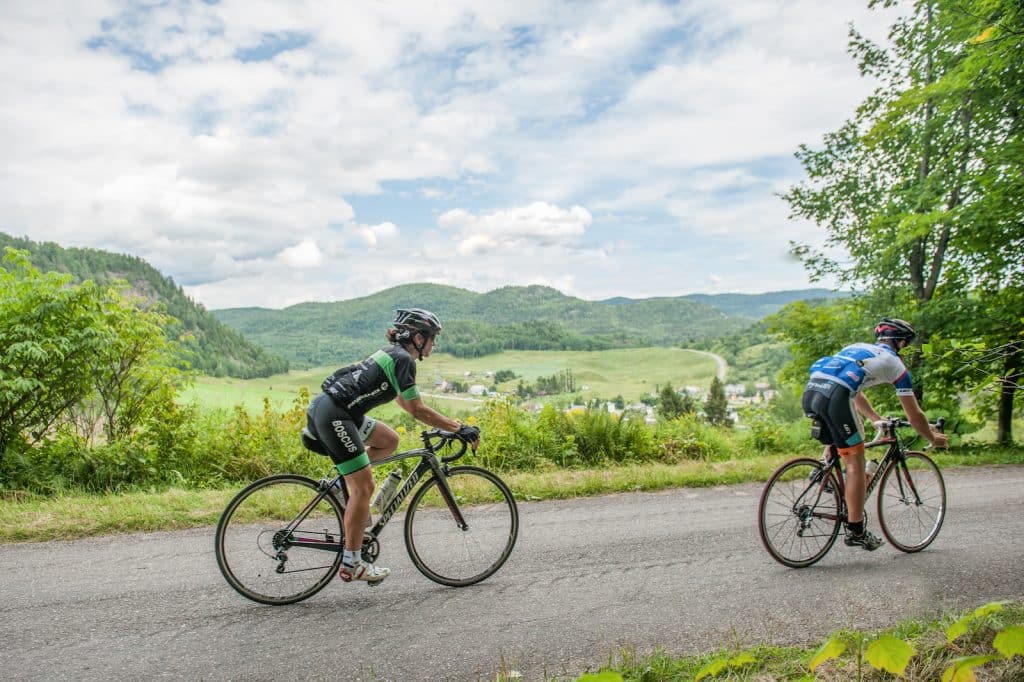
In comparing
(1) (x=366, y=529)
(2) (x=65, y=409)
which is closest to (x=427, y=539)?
(1) (x=366, y=529)

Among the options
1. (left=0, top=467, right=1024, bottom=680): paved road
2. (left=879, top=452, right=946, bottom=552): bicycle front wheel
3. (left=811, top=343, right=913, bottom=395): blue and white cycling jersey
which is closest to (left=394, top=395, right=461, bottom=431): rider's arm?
(left=0, top=467, right=1024, bottom=680): paved road

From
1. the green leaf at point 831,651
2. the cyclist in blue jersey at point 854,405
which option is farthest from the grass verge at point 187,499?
the green leaf at point 831,651

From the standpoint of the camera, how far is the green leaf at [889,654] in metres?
1.91

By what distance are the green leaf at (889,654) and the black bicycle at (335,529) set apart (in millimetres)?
3149

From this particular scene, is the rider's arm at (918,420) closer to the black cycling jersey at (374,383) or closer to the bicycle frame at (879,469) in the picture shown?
the bicycle frame at (879,469)

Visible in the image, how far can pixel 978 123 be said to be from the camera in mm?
12844

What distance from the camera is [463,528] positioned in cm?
488

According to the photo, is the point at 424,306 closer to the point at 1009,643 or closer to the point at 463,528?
the point at 463,528

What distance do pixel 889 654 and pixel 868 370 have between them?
12.5ft

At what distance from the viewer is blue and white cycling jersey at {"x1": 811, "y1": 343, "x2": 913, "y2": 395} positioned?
5152 mm

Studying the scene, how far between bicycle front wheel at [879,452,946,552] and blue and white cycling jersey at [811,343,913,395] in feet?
2.95

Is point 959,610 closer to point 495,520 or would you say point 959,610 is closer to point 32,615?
point 495,520

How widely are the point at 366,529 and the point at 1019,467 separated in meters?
10.1

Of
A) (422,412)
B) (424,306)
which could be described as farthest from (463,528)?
(424,306)
